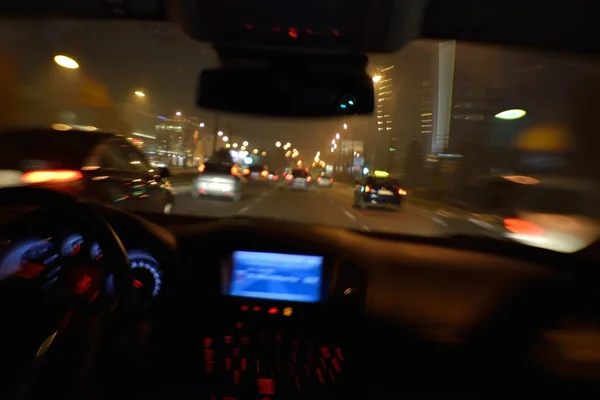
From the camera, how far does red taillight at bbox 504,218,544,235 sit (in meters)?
4.46

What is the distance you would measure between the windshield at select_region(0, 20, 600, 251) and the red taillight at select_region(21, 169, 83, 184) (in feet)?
0.25

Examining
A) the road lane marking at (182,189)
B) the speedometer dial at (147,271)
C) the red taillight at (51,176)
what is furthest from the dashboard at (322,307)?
the road lane marking at (182,189)

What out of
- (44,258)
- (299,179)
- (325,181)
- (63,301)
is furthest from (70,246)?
(325,181)

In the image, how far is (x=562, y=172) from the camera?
5688mm

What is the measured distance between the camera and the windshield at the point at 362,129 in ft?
13.2

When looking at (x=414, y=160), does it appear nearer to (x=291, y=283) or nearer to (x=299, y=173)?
(x=291, y=283)

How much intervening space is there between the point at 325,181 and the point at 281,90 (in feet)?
5.64

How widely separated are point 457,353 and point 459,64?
2186mm

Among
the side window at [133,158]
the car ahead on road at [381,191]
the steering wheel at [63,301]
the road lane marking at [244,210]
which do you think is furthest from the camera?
the side window at [133,158]

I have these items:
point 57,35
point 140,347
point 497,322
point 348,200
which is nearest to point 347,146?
point 348,200

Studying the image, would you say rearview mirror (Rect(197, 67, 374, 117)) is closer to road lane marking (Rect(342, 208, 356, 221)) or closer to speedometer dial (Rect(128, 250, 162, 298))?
speedometer dial (Rect(128, 250, 162, 298))

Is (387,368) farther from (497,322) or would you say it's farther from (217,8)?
(217,8)

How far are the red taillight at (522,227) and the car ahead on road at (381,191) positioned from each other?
948 mm

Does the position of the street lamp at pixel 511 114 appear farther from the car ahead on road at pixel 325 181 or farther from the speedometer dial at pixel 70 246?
the speedometer dial at pixel 70 246
